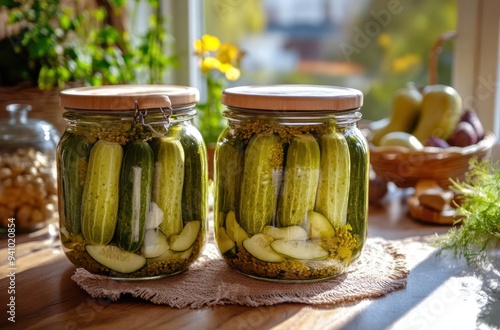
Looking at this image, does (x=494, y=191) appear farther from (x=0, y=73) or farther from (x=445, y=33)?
(x=0, y=73)

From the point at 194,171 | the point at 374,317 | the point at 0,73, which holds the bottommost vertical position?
the point at 374,317

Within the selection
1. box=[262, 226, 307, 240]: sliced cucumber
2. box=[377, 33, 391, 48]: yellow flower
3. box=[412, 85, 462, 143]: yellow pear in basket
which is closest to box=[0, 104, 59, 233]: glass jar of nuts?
box=[262, 226, 307, 240]: sliced cucumber

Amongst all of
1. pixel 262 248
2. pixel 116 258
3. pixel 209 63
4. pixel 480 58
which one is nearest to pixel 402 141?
pixel 480 58

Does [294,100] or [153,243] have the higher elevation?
[294,100]

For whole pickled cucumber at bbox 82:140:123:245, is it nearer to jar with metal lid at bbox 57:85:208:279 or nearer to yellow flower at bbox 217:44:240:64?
jar with metal lid at bbox 57:85:208:279

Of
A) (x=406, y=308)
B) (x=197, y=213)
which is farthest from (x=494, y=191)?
(x=197, y=213)

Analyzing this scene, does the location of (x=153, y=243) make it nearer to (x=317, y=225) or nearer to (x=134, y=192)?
(x=134, y=192)
